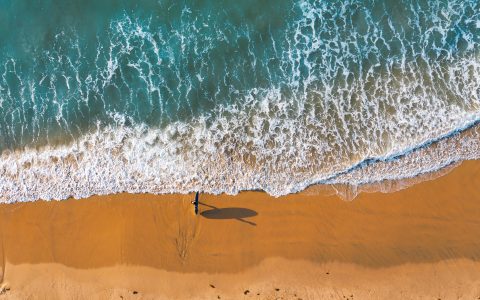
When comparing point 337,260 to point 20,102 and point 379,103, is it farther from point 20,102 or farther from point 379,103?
point 20,102

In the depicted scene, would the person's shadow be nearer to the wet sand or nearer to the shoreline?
the wet sand

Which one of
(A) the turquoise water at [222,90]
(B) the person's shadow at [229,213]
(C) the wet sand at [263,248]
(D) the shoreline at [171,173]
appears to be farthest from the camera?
(A) the turquoise water at [222,90]

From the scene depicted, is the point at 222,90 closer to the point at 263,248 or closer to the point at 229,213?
the point at 229,213

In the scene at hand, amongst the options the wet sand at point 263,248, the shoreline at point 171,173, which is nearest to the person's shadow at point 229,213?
the wet sand at point 263,248

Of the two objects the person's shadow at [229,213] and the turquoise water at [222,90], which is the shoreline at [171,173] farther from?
the person's shadow at [229,213]

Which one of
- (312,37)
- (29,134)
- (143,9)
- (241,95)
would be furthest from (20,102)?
(312,37)

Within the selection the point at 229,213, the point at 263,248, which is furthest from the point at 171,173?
the point at 263,248
